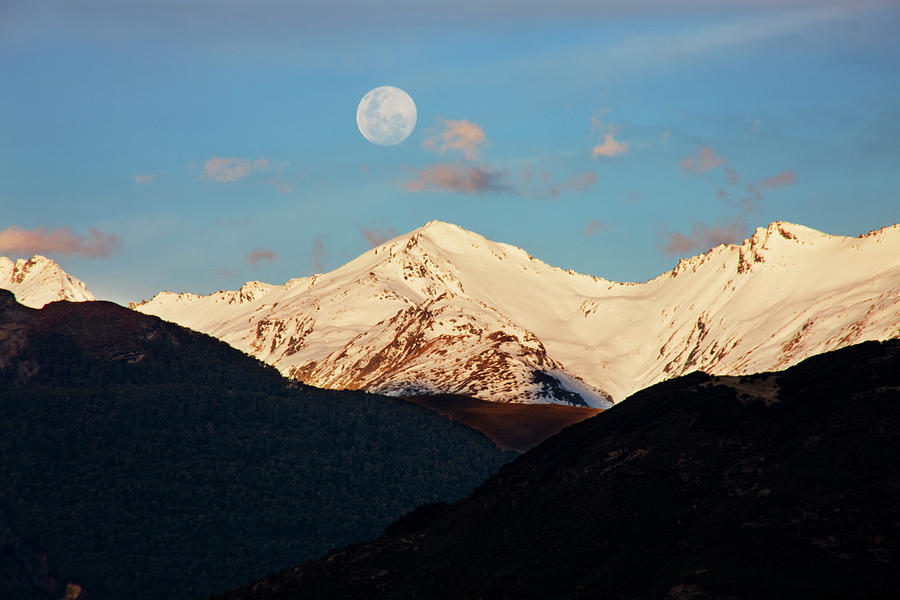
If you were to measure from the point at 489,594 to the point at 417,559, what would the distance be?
2597cm

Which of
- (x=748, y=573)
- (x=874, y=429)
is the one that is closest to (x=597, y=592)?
(x=748, y=573)

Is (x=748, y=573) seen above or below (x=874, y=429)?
below

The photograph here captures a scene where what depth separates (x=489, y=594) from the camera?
131750mm

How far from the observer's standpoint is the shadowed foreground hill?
11419cm

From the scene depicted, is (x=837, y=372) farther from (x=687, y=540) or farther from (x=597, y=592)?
(x=597, y=592)

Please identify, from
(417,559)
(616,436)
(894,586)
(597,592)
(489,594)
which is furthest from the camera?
(616,436)

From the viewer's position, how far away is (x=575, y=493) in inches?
6029

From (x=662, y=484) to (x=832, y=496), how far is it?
25769 mm

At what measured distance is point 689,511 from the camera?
136500 millimetres

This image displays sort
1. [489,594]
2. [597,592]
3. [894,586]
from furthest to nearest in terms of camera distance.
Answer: [489,594], [597,592], [894,586]

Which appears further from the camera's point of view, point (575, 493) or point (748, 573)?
point (575, 493)

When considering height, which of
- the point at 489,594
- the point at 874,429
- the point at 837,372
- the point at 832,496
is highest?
the point at 837,372

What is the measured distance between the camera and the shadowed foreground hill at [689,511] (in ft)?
375

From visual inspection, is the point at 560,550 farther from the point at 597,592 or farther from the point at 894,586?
the point at 894,586
